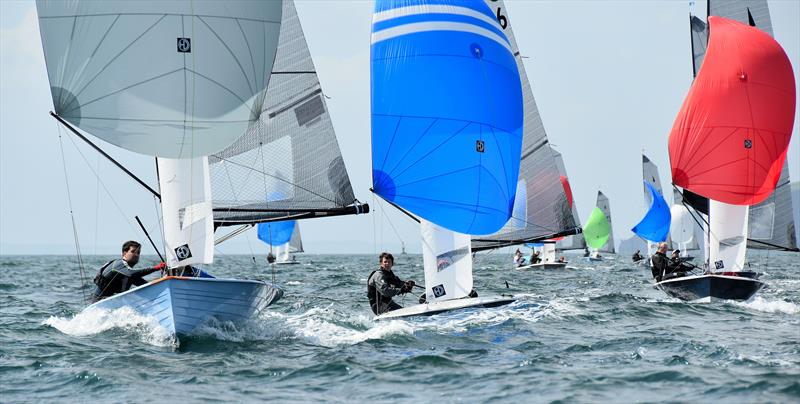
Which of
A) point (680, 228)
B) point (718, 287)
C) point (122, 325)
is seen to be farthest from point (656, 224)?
point (122, 325)

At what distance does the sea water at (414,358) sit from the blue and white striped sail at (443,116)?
7.02 feet

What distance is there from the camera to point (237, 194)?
60.9 ft

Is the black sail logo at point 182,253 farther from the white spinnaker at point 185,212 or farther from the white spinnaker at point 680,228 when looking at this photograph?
the white spinnaker at point 680,228

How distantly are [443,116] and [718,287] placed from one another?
9360 mm

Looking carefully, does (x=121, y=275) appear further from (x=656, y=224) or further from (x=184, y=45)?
(x=656, y=224)

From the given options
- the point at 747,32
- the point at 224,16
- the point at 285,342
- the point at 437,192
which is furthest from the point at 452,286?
the point at 747,32

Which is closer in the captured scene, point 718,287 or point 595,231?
point 718,287

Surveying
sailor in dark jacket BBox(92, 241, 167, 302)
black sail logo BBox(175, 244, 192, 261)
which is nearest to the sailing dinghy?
sailor in dark jacket BBox(92, 241, 167, 302)

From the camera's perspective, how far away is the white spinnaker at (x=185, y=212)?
14.8 metres

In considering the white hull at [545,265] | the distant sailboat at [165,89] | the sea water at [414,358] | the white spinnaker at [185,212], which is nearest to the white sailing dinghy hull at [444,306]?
the sea water at [414,358]

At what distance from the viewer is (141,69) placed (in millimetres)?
14258

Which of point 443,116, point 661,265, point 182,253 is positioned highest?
point 443,116

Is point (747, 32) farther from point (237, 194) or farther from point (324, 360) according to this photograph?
point (324, 360)

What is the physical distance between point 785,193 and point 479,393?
22.3m
